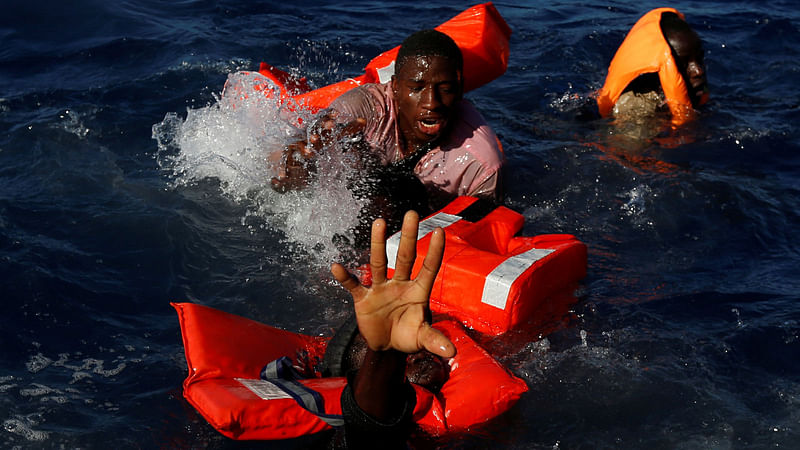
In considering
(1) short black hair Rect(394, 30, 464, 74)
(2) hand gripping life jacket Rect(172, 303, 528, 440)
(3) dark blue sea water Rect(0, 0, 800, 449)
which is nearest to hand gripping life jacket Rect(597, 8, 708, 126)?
(3) dark blue sea water Rect(0, 0, 800, 449)

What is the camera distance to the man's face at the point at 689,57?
675 cm

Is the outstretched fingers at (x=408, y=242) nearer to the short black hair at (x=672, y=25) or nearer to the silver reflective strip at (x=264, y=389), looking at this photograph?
the silver reflective strip at (x=264, y=389)

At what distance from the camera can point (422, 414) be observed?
10.6ft

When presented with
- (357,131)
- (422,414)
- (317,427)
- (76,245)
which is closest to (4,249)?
(76,245)

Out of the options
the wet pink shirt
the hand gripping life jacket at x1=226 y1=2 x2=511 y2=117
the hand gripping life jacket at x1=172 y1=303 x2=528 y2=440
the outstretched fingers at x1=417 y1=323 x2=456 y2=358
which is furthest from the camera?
the hand gripping life jacket at x1=226 y1=2 x2=511 y2=117

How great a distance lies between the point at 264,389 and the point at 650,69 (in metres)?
4.97

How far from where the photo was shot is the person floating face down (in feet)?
8.01

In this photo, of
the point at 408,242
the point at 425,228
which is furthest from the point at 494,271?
the point at 408,242

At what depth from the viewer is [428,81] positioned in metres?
4.59

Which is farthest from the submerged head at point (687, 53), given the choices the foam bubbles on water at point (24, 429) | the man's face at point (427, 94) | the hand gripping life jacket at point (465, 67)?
the foam bubbles on water at point (24, 429)

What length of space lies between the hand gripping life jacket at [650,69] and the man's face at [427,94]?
8.69 feet

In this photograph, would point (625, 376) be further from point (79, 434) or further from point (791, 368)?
point (79, 434)

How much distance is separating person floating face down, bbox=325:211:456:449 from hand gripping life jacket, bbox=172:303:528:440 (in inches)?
9.8

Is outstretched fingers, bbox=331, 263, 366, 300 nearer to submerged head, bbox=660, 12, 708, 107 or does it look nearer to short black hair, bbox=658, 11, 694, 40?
submerged head, bbox=660, 12, 708, 107
